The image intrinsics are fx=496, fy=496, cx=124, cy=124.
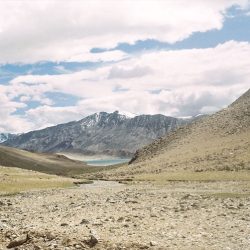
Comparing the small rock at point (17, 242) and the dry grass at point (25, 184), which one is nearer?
the small rock at point (17, 242)

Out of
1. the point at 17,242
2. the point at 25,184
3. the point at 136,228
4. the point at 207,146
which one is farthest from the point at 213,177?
the point at 17,242

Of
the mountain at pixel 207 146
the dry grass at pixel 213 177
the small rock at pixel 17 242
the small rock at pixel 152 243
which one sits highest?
the mountain at pixel 207 146

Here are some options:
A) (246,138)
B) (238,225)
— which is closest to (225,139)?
(246,138)

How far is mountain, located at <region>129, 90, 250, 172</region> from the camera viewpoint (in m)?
113

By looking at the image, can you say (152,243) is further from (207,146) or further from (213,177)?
(207,146)

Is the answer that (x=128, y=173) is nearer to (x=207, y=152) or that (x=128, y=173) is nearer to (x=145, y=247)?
(x=207, y=152)

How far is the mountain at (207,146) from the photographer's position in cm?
11319

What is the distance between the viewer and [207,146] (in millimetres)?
140125

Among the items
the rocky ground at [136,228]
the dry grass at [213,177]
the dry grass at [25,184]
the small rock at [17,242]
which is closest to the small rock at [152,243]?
the rocky ground at [136,228]

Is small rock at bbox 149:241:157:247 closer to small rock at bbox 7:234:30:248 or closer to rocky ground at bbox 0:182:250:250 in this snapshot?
rocky ground at bbox 0:182:250:250

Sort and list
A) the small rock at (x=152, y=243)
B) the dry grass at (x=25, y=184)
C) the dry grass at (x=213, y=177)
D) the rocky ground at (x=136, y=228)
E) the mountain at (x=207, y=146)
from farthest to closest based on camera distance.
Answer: the mountain at (x=207, y=146) < the dry grass at (x=213, y=177) < the dry grass at (x=25, y=184) < the rocky ground at (x=136, y=228) < the small rock at (x=152, y=243)

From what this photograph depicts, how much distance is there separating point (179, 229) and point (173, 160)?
110752 mm

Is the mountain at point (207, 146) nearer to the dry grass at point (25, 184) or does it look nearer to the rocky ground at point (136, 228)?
the dry grass at point (25, 184)

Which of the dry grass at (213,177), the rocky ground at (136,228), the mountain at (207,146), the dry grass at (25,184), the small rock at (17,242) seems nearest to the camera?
the rocky ground at (136,228)
